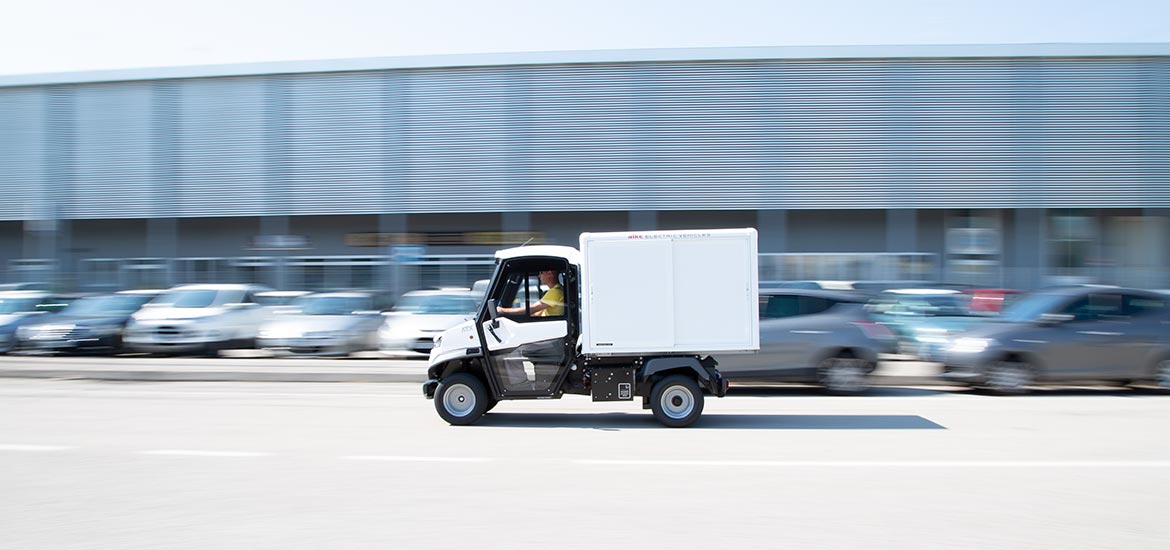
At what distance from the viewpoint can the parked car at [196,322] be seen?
19203 mm

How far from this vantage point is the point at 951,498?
19.5 feet

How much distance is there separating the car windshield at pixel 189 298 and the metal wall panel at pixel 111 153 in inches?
755

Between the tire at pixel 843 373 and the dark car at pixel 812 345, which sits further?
the tire at pixel 843 373

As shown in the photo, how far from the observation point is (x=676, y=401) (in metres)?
9.15

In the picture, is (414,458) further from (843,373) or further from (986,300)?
(986,300)

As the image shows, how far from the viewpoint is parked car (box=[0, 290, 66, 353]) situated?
20.1 m

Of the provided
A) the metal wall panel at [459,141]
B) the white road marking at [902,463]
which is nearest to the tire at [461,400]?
the white road marking at [902,463]

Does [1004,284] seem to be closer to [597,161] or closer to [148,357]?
[597,161]

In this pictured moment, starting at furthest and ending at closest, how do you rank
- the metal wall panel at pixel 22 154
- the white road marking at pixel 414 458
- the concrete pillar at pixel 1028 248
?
the metal wall panel at pixel 22 154
the concrete pillar at pixel 1028 248
the white road marking at pixel 414 458

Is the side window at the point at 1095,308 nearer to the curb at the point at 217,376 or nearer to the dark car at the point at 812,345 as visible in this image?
the dark car at the point at 812,345

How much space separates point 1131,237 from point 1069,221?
9.35ft

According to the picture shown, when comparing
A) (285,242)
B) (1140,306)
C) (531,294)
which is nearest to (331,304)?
(531,294)

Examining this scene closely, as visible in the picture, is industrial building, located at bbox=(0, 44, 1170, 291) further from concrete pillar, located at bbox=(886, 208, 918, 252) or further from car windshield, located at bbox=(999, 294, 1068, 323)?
car windshield, located at bbox=(999, 294, 1068, 323)

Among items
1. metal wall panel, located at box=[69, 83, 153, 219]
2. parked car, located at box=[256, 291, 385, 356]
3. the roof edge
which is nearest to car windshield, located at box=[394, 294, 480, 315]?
parked car, located at box=[256, 291, 385, 356]
